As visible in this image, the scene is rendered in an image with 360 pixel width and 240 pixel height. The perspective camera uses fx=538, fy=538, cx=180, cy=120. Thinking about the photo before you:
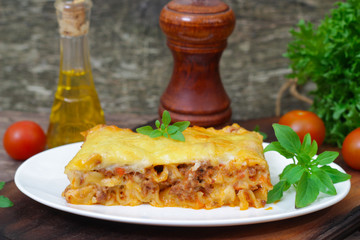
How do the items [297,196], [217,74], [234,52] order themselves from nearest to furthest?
[297,196] → [217,74] → [234,52]


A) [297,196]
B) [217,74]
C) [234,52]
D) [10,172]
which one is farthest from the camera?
[234,52]

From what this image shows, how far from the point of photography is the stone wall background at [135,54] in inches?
141

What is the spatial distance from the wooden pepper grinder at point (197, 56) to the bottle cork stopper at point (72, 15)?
0.36 m

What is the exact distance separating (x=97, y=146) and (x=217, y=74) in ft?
3.03

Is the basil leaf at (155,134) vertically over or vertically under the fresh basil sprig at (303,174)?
over

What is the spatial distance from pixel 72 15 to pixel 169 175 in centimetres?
97

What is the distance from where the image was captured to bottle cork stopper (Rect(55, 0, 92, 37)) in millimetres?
2445

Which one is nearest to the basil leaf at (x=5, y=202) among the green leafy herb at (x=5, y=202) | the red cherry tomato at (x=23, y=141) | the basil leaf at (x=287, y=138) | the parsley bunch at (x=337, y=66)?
the green leafy herb at (x=5, y=202)

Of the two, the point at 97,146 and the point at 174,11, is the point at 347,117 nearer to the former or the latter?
the point at 174,11

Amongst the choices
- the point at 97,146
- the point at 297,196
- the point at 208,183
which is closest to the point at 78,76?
the point at 97,146

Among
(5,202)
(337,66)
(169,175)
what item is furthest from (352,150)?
(5,202)

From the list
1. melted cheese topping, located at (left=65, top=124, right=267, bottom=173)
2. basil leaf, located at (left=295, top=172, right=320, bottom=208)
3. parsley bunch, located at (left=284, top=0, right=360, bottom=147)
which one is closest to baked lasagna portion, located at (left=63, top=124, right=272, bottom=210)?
melted cheese topping, located at (left=65, top=124, right=267, bottom=173)

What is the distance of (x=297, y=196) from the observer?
185cm

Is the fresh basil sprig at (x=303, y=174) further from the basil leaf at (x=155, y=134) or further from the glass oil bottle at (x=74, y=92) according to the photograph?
the glass oil bottle at (x=74, y=92)
